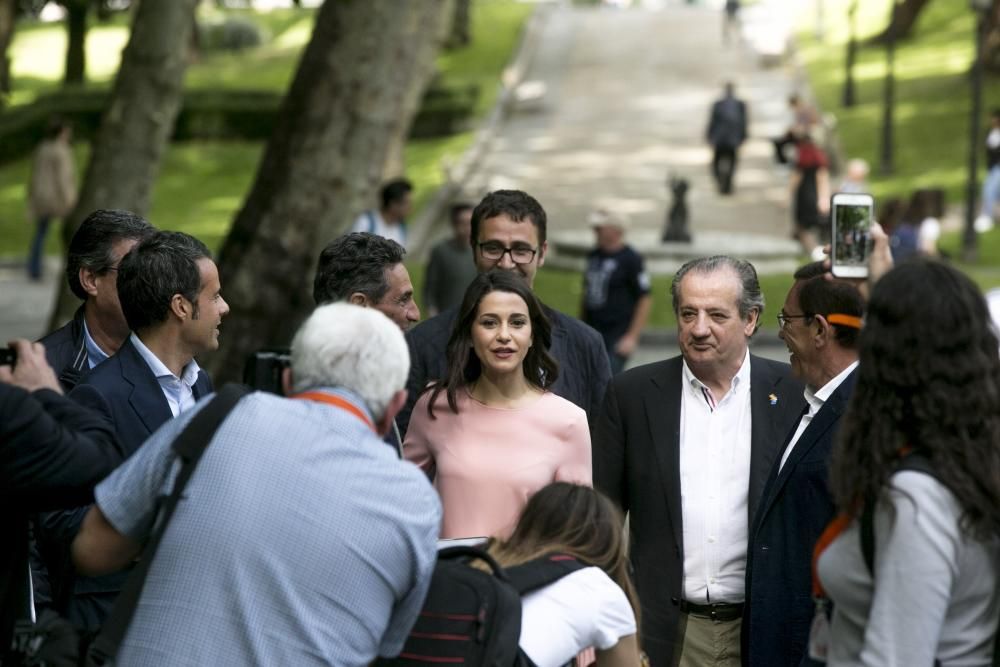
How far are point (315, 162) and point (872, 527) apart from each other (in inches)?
419

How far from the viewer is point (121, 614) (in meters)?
3.58

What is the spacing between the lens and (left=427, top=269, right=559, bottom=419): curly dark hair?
5.54 metres

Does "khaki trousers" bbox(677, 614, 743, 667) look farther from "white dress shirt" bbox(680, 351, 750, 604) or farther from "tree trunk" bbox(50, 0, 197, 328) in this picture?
"tree trunk" bbox(50, 0, 197, 328)

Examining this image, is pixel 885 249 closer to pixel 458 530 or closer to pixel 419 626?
pixel 419 626

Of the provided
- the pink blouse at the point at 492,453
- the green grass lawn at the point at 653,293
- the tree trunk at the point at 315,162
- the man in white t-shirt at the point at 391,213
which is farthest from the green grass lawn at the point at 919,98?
the pink blouse at the point at 492,453

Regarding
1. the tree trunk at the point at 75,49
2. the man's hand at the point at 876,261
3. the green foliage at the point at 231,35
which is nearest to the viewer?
the man's hand at the point at 876,261

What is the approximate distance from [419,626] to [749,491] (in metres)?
1.95

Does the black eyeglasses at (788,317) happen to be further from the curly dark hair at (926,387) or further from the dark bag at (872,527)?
the dark bag at (872,527)

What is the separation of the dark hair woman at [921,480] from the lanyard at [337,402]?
3.43 feet

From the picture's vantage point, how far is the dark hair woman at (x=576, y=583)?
3.85 meters

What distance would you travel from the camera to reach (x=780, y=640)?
4.93 m

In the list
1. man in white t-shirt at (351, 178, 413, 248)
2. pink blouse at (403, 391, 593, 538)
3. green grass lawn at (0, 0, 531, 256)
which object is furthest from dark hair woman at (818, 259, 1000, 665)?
green grass lawn at (0, 0, 531, 256)

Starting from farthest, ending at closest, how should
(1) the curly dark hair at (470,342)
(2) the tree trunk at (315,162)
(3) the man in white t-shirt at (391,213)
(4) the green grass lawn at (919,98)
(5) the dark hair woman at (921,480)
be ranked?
(4) the green grass lawn at (919,98)
(2) the tree trunk at (315,162)
(3) the man in white t-shirt at (391,213)
(1) the curly dark hair at (470,342)
(5) the dark hair woman at (921,480)

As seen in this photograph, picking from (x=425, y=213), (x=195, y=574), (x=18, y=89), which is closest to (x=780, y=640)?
(x=195, y=574)
